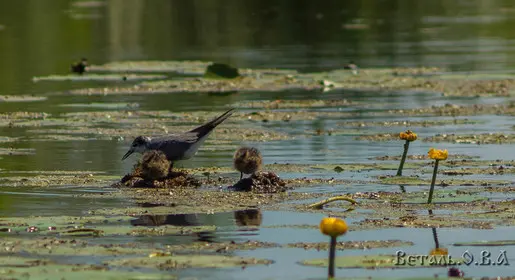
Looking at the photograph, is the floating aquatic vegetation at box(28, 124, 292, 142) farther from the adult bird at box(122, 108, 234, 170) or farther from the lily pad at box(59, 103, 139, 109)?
the adult bird at box(122, 108, 234, 170)

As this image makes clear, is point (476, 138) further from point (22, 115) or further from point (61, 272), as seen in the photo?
point (61, 272)

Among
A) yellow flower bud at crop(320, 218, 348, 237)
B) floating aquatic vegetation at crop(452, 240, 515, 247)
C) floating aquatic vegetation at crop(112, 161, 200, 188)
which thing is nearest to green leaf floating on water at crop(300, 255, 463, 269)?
floating aquatic vegetation at crop(452, 240, 515, 247)

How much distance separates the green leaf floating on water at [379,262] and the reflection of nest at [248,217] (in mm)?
1545

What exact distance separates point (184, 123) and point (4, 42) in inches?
589

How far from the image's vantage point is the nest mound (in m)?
10.8

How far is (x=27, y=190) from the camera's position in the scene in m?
11.0

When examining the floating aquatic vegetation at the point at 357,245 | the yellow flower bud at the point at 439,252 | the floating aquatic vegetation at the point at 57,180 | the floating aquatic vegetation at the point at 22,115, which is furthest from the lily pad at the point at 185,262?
the floating aquatic vegetation at the point at 22,115

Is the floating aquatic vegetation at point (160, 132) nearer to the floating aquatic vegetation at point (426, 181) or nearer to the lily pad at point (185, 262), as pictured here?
the floating aquatic vegetation at point (426, 181)

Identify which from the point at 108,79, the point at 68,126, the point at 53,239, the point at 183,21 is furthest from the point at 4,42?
the point at 53,239

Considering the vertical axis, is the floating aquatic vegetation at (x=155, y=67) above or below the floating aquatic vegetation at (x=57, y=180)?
above

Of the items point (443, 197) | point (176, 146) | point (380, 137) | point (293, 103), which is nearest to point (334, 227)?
point (443, 197)

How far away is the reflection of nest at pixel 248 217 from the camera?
9.41 m

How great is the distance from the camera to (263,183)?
10844 millimetres

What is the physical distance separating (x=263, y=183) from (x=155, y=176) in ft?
2.99
